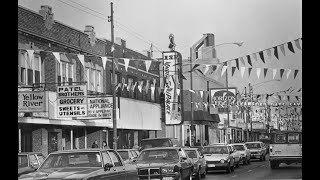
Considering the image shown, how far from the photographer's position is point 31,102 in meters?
24.7

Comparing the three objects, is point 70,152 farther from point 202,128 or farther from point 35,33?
point 202,128

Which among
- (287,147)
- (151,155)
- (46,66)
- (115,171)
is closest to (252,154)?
(287,147)

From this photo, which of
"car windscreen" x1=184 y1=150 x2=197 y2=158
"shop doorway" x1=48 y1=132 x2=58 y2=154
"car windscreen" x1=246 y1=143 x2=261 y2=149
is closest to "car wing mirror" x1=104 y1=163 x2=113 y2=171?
"car windscreen" x1=184 y1=150 x2=197 y2=158

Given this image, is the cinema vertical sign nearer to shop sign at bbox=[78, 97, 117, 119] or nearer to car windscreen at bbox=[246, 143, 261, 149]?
shop sign at bbox=[78, 97, 117, 119]

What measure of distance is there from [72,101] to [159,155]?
352 inches

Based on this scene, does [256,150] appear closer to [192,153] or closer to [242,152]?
[242,152]

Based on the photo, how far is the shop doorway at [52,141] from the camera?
1200 inches

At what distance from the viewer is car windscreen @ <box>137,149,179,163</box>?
19.9 meters

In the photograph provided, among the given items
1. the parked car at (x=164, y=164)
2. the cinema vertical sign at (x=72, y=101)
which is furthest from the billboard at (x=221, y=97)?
the parked car at (x=164, y=164)

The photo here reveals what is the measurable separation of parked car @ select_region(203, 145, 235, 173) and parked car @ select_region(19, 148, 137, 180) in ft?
48.8

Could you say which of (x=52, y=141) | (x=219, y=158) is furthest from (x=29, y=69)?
(x=219, y=158)

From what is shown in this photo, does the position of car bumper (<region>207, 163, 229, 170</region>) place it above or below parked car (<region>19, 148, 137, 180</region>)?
below

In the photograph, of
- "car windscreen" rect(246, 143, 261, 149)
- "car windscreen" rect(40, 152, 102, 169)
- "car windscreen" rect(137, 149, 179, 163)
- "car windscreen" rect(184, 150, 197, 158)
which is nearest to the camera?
"car windscreen" rect(40, 152, 102, 169)
